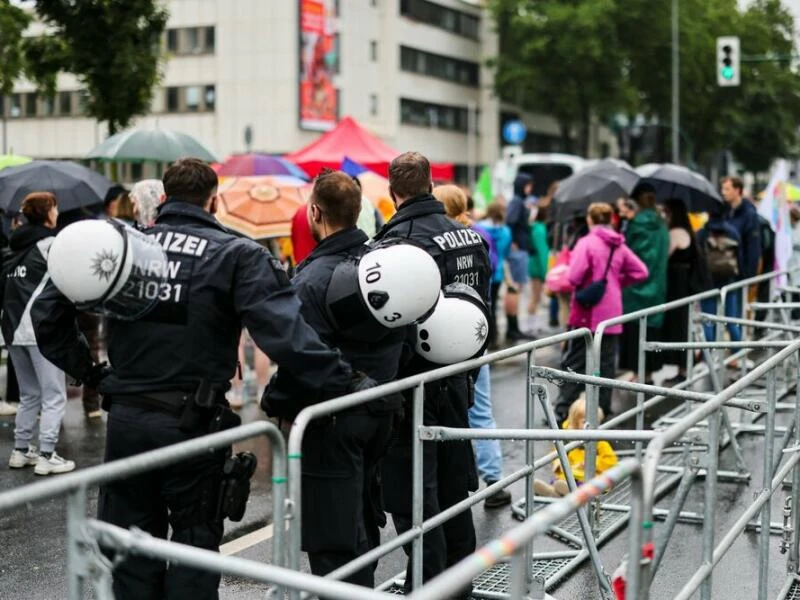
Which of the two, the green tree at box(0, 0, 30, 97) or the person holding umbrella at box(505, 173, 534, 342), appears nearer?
the person holding umbrella at box(505, 173, 534, 342)

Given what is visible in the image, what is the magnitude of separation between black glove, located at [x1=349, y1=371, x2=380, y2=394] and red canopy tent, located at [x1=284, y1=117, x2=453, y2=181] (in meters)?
12.3

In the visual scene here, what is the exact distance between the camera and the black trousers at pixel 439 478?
5145mm

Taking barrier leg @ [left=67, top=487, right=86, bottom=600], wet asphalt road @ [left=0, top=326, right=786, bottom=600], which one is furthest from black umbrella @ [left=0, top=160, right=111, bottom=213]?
barrier leg @ [left=67, top=487, right=86, bottom=600]

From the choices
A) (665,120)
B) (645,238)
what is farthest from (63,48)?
(665,120)

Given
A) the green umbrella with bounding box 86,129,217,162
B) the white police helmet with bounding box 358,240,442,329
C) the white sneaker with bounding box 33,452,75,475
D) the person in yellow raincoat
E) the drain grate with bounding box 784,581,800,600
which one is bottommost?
the drain grate with bounding box 784,581,800,600

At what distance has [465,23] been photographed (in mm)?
70375

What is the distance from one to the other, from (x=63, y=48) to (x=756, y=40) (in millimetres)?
53318

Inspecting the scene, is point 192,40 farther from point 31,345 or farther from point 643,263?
point 31,345

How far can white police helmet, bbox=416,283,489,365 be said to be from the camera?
5.26 metres

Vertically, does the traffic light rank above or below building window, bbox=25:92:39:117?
below

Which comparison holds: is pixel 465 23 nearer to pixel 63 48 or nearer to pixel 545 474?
pixel 63 48

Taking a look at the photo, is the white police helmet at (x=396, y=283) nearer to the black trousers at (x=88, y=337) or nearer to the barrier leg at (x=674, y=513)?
the barrier leg at (x=674, y=513)

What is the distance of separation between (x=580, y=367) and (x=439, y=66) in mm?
59119

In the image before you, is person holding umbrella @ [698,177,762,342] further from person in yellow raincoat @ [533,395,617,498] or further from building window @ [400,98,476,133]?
building window @ [400,98,476,133]
